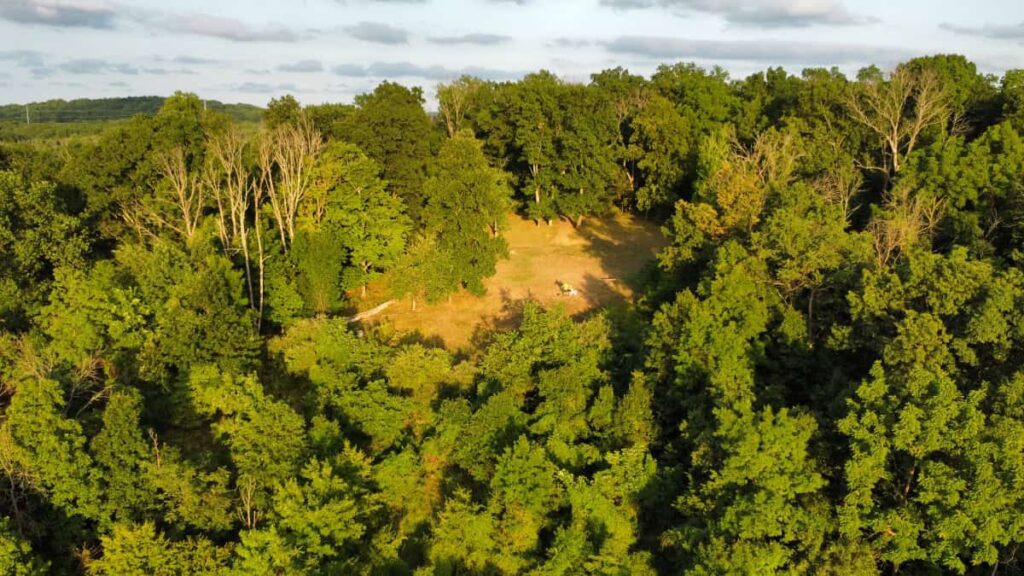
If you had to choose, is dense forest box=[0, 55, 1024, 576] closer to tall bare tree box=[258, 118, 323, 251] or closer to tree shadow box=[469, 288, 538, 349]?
tall bare tree box=[258, 118, 323, 251]

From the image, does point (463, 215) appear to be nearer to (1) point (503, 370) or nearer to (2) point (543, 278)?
(2) point (543, 278)

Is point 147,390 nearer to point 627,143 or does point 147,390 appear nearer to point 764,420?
point 764,420

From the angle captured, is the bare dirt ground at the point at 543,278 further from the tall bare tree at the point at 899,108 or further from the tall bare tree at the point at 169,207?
the tall bare tree at the point at 899,108

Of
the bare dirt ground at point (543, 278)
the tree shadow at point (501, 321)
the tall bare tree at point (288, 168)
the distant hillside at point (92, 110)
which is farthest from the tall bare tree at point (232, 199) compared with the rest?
the distant hillside at point (92, 110)

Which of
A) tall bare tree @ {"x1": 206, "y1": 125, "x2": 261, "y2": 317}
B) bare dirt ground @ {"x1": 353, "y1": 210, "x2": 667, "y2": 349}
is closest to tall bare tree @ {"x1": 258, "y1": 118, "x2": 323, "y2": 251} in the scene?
tall bare tree @ {"x1": 206, "y1": 125, "x2": 261, "y2": 317}

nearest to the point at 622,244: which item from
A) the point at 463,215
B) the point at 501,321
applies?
the point at 501,321

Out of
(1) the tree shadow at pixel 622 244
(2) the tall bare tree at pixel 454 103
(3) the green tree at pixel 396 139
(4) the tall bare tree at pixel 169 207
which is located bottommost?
(1) the tree shadow at pixel 622 244
